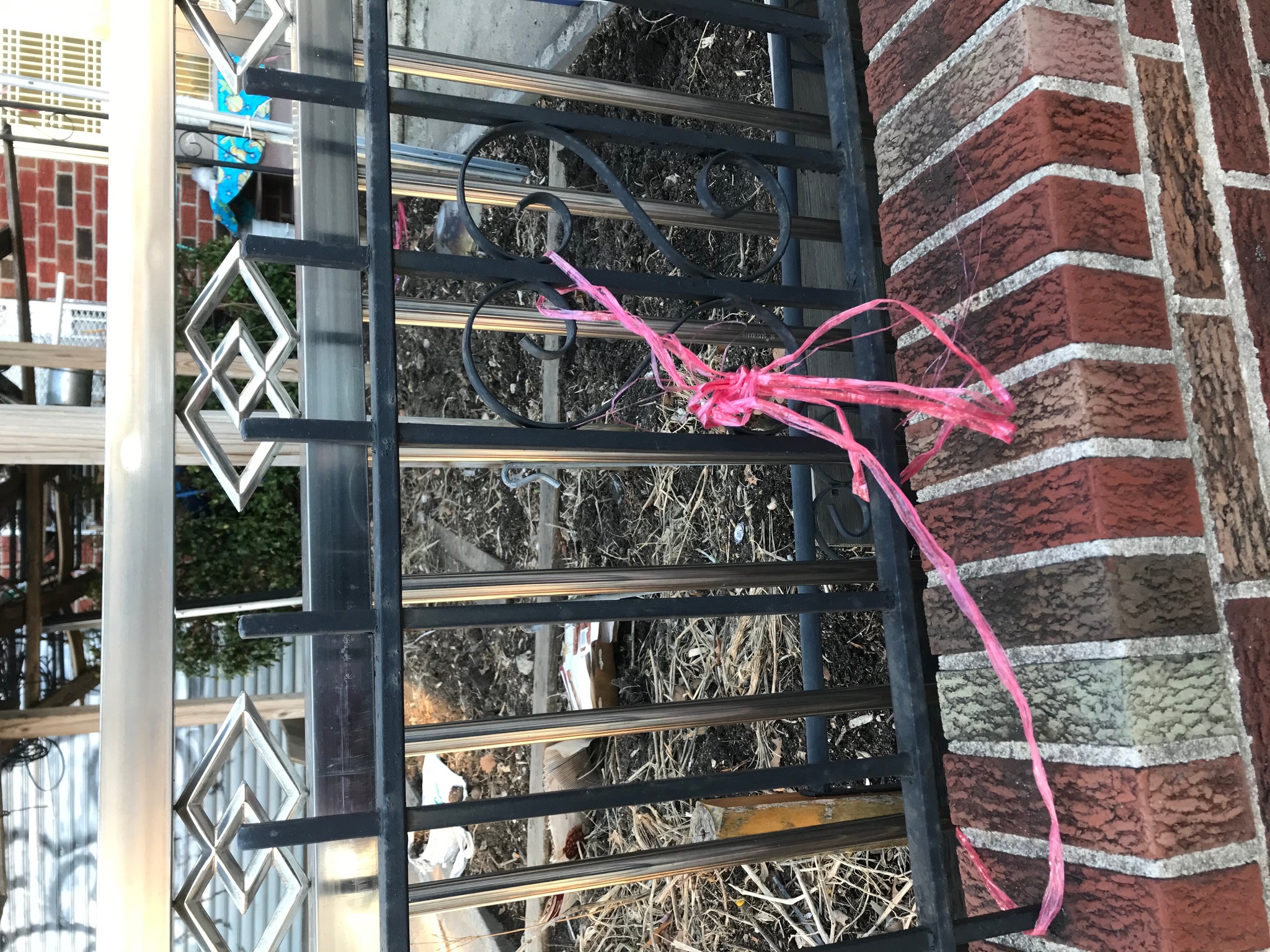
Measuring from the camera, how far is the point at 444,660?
158 inches

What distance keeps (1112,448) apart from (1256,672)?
0.28 m

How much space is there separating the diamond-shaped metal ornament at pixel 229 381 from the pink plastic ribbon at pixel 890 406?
0.95ft

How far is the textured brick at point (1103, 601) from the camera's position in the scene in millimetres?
884

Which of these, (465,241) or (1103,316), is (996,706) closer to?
(1103,316)

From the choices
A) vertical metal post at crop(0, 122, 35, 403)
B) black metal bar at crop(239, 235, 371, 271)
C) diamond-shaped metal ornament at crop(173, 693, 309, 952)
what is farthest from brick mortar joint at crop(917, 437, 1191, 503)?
vertical metal post at crop(0, 122, 35, 403)

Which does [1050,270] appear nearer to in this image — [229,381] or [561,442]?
[561,442]

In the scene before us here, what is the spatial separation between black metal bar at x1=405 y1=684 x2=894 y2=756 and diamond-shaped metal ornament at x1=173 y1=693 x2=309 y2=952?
A: 142 millimetres

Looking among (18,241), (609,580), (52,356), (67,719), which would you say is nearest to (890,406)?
(609,580)

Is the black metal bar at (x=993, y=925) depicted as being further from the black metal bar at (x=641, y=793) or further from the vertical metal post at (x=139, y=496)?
the vertical metal post at (x=139, y=496)

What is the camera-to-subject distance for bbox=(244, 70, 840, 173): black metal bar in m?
0.94

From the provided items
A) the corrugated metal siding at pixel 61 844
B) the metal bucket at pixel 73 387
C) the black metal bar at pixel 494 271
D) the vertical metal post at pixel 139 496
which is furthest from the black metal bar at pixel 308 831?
the corrugated metal siding at pixel 61 844

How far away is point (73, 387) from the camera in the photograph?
4152 mm

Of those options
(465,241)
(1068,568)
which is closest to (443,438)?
(1068,568)

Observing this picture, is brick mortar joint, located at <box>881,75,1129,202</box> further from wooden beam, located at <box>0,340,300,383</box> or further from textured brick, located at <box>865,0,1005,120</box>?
wooden beam, located at <box>0,340,300,383</box>
